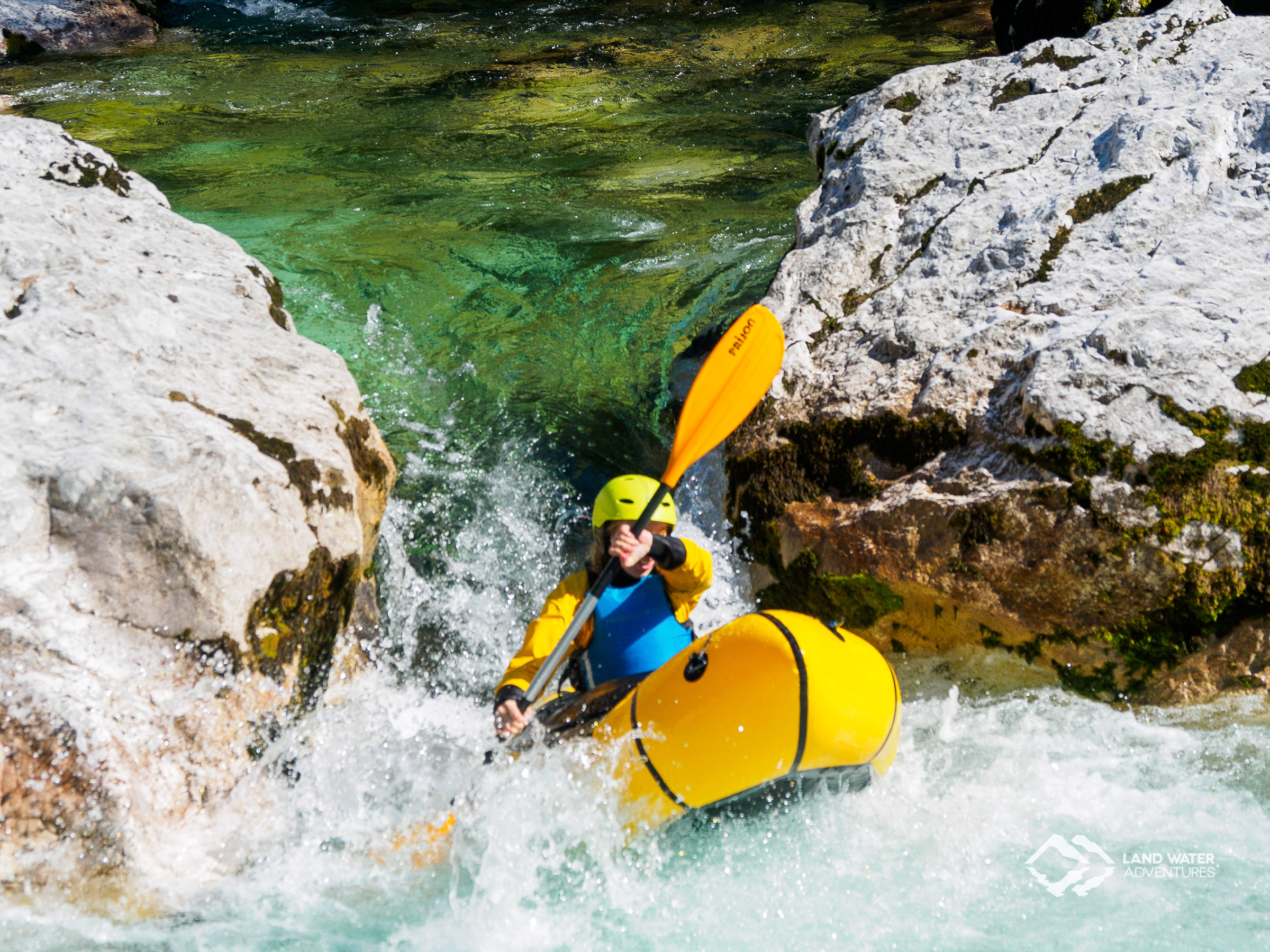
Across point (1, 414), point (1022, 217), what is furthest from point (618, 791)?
point (1022, 217)

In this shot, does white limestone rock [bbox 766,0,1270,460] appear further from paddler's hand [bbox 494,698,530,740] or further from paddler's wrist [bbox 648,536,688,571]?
paddler's hand [bbox 494,698,530,740]

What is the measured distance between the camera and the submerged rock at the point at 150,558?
2.39 metres

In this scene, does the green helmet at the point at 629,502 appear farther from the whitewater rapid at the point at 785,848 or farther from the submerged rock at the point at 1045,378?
the whitewater rapid at the point at 785,848

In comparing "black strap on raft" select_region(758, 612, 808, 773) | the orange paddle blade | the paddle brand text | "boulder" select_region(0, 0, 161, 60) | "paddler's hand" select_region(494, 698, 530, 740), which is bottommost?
the orange paddle blade

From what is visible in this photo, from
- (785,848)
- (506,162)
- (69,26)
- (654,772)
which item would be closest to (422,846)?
(654,772)

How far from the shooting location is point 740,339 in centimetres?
342

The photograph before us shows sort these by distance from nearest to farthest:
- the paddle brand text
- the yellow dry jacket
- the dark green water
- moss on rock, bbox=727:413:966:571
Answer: the yellow dry jacket, moss on rock, bbox=727:413:966:571, the paddle brand text, the dark green water

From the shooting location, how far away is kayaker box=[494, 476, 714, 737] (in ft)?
10.2

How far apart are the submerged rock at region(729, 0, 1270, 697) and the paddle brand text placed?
0.34 metres

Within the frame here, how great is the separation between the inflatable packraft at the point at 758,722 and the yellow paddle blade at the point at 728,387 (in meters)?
0.85

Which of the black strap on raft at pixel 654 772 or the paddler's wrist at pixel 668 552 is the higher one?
the paddler's wrist at pixel 668 552

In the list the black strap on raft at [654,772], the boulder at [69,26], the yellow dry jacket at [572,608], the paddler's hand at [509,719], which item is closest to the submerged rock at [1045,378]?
the yellow dry jacket at [572,608]

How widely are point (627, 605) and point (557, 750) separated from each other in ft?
1.85

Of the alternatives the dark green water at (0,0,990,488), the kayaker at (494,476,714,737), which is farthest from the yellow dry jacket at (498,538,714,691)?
the dark green water at (0,0,990,488)
